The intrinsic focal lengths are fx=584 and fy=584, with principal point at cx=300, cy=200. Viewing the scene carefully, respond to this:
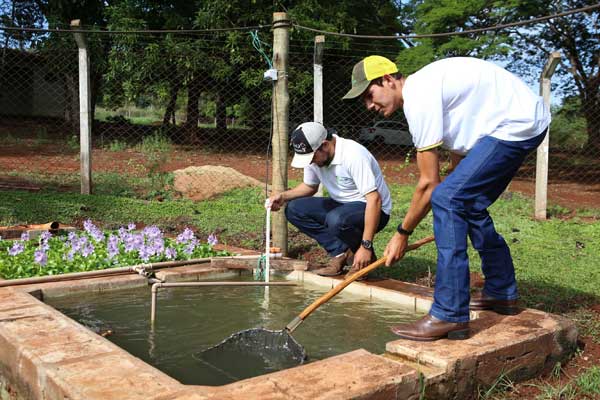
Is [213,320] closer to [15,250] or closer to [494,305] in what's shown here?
[494,305]

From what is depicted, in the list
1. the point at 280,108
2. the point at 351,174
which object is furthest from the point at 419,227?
the point at 351,174

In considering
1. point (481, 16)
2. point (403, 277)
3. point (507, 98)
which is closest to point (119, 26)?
point (481, 16)

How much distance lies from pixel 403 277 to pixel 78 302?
2.57 metres

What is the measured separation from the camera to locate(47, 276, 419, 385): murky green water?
2.96 meters

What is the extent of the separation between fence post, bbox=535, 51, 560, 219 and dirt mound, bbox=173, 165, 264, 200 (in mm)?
4705

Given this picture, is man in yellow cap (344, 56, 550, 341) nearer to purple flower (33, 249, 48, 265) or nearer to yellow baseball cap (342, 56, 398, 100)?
yellow baseball cap (342, 56, 398, 100)

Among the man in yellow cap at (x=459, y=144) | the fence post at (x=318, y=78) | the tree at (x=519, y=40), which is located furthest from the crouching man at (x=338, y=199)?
the tree at (x=519, y=40)

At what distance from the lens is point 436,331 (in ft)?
9.41

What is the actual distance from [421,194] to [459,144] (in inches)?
13.2

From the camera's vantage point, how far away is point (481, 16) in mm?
17344

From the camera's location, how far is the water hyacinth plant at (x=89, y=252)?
435 cm

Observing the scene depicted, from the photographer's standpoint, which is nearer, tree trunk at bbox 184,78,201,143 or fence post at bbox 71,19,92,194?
fence post at bbox 71,19,92,194

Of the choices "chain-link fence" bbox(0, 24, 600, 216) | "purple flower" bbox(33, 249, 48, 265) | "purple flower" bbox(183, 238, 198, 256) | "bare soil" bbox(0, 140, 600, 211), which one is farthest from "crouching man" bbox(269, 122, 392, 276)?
"chain-link fence" bbox(0, 24, 600, 216)

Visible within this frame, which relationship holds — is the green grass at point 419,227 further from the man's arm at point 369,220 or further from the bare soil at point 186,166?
the bare soil at point 186,166
